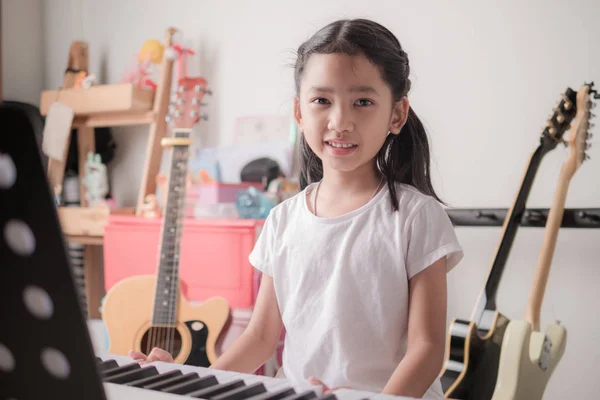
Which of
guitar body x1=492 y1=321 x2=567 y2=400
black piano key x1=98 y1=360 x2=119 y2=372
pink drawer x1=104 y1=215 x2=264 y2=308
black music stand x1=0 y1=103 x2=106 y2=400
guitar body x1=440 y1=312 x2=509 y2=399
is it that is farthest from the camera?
pink drawer x1=104 y1=215 x2=264 y2=308

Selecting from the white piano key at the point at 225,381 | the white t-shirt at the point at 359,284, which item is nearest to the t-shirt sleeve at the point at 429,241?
the white t-shirt at the point at 359,284

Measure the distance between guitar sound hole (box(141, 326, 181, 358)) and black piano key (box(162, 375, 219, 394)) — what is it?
1194 millimetres

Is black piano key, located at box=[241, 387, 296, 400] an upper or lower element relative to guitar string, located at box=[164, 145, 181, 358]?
upper

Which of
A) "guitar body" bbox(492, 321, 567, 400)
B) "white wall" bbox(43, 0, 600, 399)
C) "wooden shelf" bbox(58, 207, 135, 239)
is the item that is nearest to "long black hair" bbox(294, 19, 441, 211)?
"guitar body" bbox(492, 321, 567, 400)

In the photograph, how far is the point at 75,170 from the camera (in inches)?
99.7

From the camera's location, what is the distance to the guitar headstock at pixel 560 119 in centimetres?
131

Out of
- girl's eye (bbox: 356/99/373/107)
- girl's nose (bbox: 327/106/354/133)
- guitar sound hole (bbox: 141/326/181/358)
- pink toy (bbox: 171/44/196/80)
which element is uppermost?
pink toy (bbox: 171/44/196/80)

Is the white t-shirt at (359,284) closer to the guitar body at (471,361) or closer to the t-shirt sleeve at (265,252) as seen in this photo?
the t-shirt sleeve at (265,252)

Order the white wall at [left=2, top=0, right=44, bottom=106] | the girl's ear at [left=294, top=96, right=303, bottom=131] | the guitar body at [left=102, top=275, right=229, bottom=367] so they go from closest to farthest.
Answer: the girl's ear at [left=294, top=96, right=303, bottom=131], the guitar body at [left=102, top=275, right=229, bottom=367], the white wall at [left=2, top=0, right=44, bottom=106]

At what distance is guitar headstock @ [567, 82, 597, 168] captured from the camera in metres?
1.29

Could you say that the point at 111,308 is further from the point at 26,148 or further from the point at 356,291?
the point at 26,148

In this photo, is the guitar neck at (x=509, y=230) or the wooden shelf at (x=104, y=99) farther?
the wooden shelf at (x=104, y=99)

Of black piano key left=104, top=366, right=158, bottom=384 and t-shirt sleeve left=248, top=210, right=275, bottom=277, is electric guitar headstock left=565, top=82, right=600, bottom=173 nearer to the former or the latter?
t-shirt sleeve left=248, top=210, right=275, bottom=277

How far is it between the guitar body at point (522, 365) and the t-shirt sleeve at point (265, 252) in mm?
495
